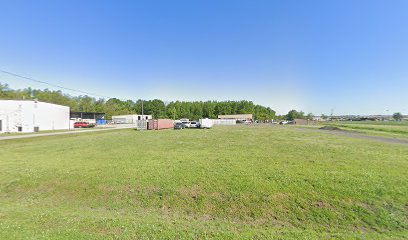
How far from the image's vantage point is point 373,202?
6.76 meters

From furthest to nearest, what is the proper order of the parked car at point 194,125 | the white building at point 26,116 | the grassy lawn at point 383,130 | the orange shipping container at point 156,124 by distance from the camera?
1. the parked car at point 194,125
2. the orange shipping container at point 156,124
3. the white building at point 26,116
4. the grassy lawn at point 383,130

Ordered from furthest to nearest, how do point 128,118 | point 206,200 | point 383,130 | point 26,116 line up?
point 128,118
point 383,130
point 26,116
point 206,200

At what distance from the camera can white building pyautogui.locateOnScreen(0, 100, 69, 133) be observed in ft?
125

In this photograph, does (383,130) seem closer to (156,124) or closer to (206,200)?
(156,124)

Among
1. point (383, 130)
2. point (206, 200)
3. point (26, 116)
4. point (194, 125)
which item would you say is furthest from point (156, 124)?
point (383, 130)

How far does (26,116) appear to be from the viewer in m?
39.8

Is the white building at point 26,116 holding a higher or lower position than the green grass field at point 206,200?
higher

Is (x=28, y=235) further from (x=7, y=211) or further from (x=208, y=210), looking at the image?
(x=208, y=210)

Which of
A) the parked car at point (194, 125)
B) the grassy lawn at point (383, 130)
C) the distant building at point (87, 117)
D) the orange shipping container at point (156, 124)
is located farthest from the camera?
the distant building at point (87, 117)

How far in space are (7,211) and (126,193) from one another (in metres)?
3.43

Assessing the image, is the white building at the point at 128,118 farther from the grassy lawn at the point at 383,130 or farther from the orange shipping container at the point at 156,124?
the grassy lawn at the point at 383,130

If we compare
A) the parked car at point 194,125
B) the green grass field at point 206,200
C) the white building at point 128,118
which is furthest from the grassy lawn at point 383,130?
the white building at point 128,118

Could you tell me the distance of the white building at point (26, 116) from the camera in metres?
38.1

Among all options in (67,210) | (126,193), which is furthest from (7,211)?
(126,193)
